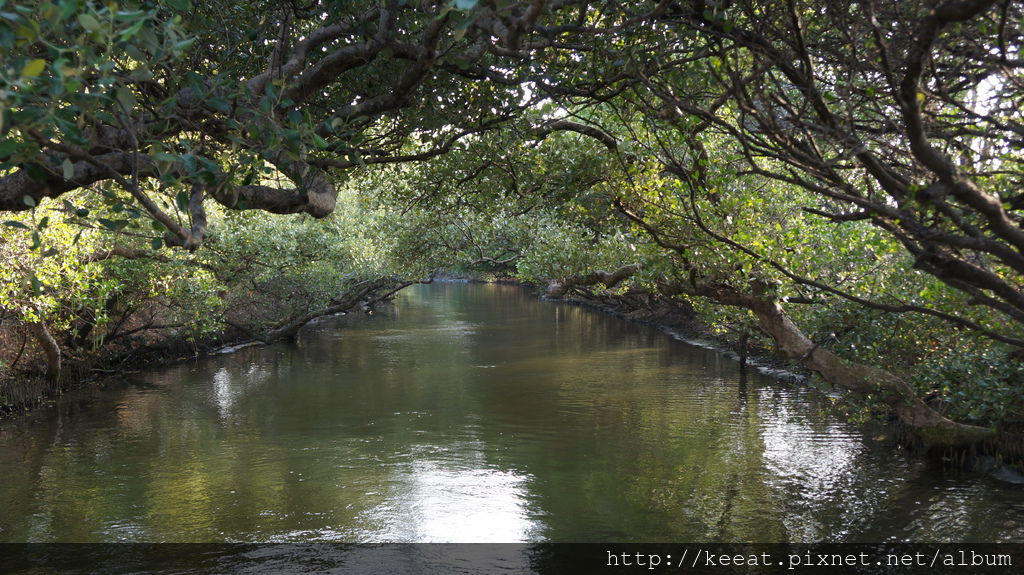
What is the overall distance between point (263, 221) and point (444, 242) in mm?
7388

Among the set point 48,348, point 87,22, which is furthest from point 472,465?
point 87,22

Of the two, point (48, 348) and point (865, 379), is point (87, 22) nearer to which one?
point (865, 379)

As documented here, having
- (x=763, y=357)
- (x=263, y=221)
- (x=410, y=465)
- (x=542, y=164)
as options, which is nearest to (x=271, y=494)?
(x=410, y=465)

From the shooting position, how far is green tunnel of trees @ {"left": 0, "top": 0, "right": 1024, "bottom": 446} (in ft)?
12.3

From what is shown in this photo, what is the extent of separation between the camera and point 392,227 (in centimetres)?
2328

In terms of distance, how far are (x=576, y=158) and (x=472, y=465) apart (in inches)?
233

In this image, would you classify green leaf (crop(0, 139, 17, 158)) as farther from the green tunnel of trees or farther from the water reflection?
the water reflection

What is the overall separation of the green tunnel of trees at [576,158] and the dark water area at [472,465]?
1599 millimetres

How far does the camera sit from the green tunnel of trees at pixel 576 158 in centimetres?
375

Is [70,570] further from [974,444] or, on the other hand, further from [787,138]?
[974,444]

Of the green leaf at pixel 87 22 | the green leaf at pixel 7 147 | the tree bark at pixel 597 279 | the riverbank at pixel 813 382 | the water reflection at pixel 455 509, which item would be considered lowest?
the water reflection at pixel 455 509

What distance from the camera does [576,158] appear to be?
35.4 feet

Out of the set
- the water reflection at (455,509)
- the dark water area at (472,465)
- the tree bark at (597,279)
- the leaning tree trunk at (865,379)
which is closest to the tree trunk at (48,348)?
the dark water area at (472,465)

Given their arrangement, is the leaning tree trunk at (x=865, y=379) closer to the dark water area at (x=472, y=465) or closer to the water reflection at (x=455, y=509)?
the dark water area at (x=472, y=465)
